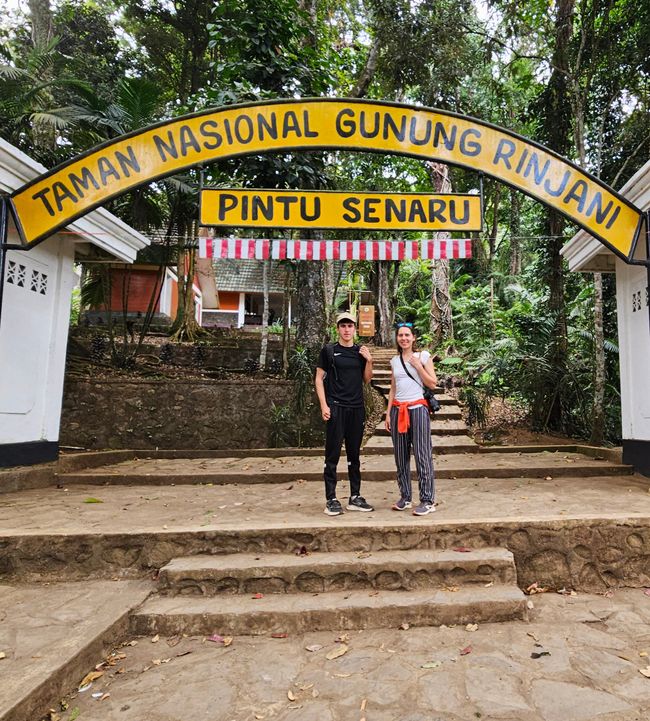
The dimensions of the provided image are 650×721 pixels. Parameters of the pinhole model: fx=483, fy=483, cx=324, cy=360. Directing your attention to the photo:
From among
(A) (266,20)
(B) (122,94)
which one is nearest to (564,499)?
(A) (266,20)

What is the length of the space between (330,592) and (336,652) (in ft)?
1.80

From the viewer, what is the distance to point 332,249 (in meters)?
6.26

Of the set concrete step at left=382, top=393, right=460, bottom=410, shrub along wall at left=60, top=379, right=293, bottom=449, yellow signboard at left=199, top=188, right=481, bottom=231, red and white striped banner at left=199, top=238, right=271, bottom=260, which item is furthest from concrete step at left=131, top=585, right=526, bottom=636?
concrete step at left=382, top=393, right=460, bottom=410

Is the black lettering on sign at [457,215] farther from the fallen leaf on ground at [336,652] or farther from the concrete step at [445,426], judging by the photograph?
the concrete step at [445,426]

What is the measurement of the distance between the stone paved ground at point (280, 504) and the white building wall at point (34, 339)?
87 cm

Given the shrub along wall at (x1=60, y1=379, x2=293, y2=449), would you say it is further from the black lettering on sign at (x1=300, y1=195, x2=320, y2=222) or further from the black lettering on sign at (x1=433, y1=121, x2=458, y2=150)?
the black lettering on sign at (x1=433, y1=121, x2=458, y2=150)

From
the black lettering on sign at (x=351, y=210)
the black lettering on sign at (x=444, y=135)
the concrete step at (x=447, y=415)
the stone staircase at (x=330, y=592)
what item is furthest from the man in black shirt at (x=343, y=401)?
the concrete step at (x=447, y=415)

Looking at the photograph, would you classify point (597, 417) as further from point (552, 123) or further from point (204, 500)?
point (204, 500)

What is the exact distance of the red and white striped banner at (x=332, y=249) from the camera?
6012mm

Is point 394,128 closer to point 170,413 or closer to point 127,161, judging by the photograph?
point 127,161

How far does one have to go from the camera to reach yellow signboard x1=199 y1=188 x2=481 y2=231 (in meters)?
4.49

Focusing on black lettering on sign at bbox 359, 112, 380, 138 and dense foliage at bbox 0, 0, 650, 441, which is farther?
dense foliage at bbox 0, 0, 650, 441

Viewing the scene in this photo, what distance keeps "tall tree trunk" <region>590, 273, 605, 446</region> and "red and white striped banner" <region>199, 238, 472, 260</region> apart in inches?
109

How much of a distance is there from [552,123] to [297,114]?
6703 millimetres
